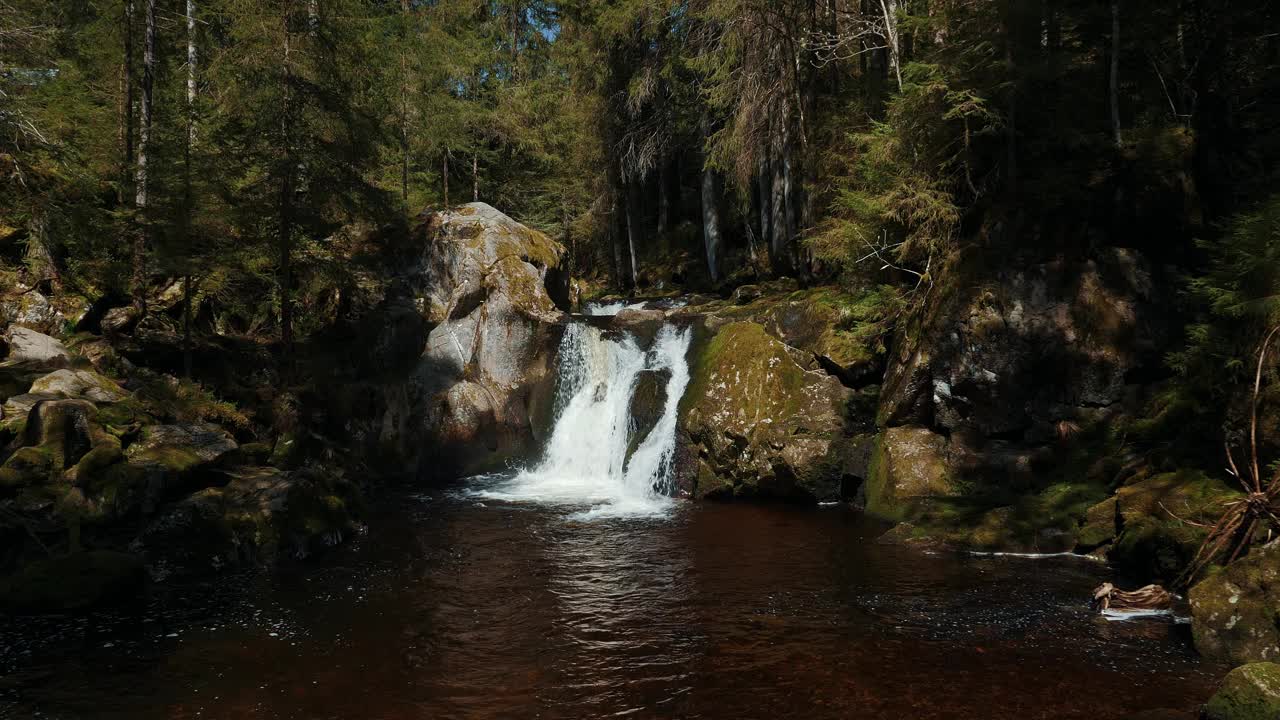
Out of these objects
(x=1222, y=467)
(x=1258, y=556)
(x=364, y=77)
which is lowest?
(x=1258, y=556)

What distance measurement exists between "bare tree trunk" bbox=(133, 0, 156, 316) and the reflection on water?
8754 mm

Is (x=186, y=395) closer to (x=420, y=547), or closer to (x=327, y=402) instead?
(x=327, y=402)

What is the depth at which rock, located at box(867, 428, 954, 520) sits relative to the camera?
40.2ft

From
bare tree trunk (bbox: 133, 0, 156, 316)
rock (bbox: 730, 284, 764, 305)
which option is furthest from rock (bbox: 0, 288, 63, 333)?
rock (bbox: 730, 284, 764, 305)

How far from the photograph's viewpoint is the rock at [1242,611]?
656 centimetres

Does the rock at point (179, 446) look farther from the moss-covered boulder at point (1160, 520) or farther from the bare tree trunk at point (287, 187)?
the moss-covered boulder at point (1160, 520)

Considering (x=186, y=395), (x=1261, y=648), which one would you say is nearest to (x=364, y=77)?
(x=186, y=395)

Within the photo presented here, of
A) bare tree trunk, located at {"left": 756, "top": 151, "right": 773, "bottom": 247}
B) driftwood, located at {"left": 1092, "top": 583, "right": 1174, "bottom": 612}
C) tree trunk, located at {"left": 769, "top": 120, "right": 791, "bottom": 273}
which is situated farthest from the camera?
bare tree trunk, located at {"left": 756, "top": 151, "right": 773, "bottom": 247}

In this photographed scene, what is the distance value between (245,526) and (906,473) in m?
10.4

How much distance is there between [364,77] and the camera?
64.0ft

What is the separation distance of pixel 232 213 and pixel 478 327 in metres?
6.06

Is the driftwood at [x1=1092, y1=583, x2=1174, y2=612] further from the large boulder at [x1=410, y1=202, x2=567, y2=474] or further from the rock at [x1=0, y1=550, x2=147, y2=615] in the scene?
the large boulder at [x1=410, y1=202, x2=567, y2=474]

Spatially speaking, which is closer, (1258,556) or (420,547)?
(1258,556)

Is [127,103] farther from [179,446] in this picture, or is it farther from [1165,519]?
[1165,519]
